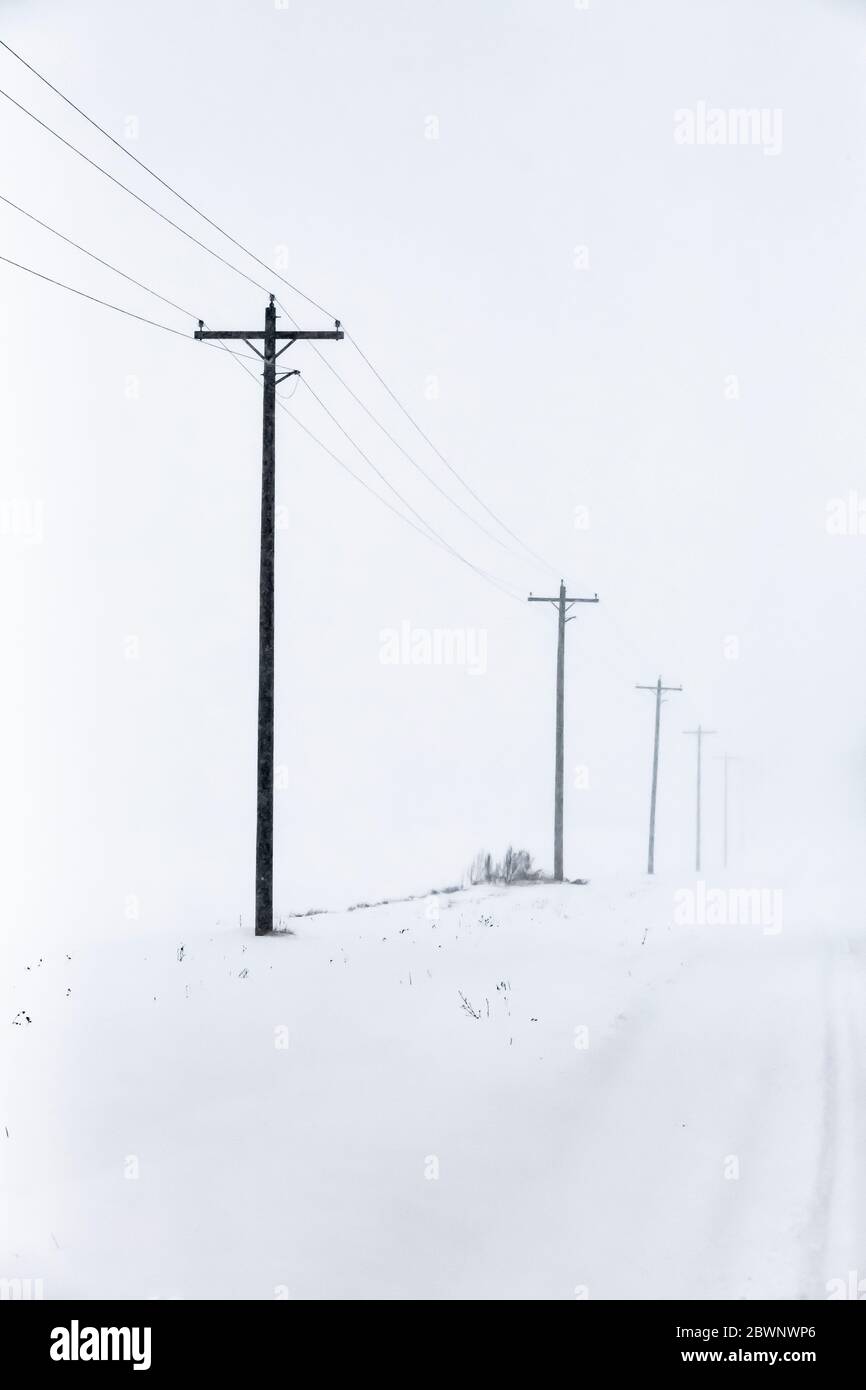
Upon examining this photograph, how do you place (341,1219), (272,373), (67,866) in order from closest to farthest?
1. (341,1219)
2. (272,373)
3. (67,866)

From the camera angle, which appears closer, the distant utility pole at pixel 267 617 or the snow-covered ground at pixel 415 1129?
the snow-covered ground at pixel 415 1129

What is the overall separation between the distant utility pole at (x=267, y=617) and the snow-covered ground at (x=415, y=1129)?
1540 millimetres

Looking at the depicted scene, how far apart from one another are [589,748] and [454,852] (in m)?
93.4

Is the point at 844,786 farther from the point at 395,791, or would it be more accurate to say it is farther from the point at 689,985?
the point at 689,985

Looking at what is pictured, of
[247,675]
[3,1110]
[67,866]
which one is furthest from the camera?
[247,675]

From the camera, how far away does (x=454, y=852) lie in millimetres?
68188

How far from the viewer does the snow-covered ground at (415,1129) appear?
604 cm

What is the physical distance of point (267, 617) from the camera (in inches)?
604

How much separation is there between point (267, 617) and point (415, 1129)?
30.1ft

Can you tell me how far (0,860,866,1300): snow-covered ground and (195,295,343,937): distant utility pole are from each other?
1.54m

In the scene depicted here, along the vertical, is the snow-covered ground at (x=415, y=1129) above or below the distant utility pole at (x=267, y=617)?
below

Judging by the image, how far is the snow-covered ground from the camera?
6.04 m
